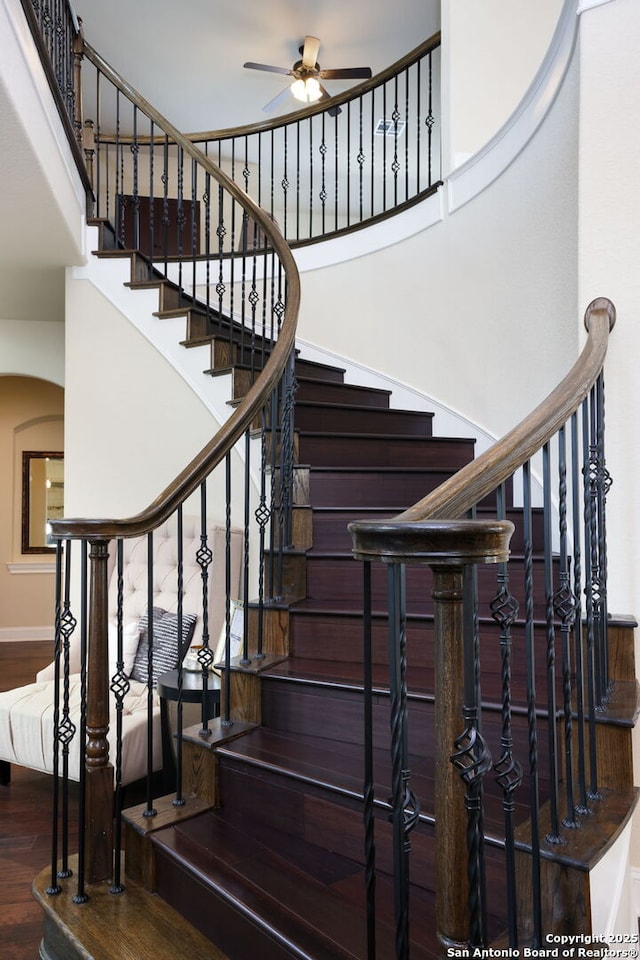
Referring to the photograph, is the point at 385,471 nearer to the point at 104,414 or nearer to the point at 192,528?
the point at 192,528

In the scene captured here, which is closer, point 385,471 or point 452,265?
point 385,471

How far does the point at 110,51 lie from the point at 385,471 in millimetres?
5199

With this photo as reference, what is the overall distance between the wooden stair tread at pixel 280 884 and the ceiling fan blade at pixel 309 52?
18.2 feet

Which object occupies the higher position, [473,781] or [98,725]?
[473,781]

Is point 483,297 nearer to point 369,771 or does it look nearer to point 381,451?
point 381,451

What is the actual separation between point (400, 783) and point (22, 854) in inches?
89.9

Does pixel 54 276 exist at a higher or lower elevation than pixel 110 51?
lower

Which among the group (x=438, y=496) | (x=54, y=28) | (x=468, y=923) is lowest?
(x=468, y=923)

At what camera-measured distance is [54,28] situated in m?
3.53

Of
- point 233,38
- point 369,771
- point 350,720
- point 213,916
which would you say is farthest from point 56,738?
point 233,38

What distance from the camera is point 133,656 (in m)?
3.57

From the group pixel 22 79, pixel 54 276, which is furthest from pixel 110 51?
pixel 22 79

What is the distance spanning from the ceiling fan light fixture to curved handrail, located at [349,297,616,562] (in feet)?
15.2

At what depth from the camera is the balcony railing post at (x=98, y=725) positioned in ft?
6.41
